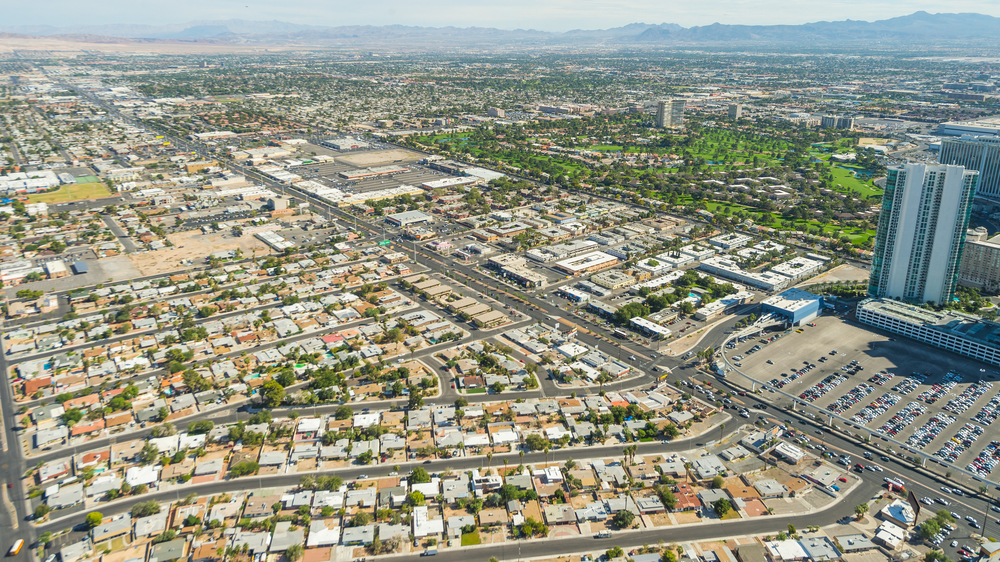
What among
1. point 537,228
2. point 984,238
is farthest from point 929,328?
point 537,228

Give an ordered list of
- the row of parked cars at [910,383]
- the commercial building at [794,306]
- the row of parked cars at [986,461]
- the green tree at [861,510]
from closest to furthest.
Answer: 1. the green tree at [861,510]
2. the row of parked cars at [986,461]
3. the row of parked cars at [910,383]
4. the commercial building at [794,306]

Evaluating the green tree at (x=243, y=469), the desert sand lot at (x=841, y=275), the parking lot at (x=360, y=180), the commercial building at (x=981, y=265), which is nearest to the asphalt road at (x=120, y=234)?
the parking lot at (x=360, y=180)

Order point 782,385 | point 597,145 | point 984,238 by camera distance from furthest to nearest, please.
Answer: point 597,145 < point 984,238 < point 782,385

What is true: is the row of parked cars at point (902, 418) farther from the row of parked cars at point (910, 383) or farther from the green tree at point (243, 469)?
the green tree at point (243, 469)

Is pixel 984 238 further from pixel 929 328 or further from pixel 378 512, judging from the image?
pixel 378 512

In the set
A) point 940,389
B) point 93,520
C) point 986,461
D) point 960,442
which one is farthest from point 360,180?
point 986,461

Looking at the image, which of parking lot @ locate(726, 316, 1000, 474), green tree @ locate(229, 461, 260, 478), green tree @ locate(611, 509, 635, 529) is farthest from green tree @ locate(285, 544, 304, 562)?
parking lot @ locate(726, 316, 1000, 474)
